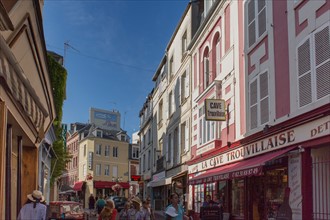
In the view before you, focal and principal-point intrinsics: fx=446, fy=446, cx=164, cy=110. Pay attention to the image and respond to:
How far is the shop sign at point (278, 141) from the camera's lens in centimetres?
1015

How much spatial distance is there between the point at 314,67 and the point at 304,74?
1.62 feet

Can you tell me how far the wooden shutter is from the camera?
571 inches

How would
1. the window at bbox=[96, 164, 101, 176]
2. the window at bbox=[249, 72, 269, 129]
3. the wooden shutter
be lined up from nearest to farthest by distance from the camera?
the window at bbox=[249, 72, 269, 129] < the wooden shutter < the window at bbox=[96, 164, 101, 176]

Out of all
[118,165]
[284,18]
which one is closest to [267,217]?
[284,18]

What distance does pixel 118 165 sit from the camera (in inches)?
2670

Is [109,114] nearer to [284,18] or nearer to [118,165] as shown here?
[118,165]

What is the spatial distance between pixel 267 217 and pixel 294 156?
2985mm

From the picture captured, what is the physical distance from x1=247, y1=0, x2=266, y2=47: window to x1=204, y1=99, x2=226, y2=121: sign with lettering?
3358 millimetres

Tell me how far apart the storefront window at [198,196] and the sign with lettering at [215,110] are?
502 cm

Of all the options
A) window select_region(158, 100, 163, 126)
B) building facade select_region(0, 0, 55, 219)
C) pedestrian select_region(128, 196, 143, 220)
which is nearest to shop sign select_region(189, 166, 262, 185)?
pedestrian select_region(128, 196, 143, 220)

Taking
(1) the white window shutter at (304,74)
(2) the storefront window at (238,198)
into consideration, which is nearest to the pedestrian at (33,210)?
(1) the white window shutter at (304,74)

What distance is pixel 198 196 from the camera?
22219 mm

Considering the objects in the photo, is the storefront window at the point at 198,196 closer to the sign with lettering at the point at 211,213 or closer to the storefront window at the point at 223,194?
the storefront window at the point at 223,194

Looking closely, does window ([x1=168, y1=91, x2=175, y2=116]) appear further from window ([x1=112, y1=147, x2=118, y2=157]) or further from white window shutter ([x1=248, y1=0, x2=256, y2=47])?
window ([x1=112, y1=147, x2=118, y2=157])
